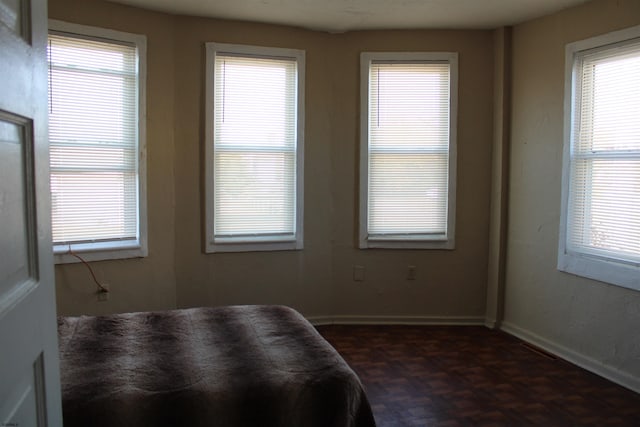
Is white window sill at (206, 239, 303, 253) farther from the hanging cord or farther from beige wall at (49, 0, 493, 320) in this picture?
the hanging cord

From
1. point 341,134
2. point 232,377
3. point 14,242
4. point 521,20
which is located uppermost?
point 521,20

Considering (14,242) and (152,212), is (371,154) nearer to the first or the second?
(152,212)

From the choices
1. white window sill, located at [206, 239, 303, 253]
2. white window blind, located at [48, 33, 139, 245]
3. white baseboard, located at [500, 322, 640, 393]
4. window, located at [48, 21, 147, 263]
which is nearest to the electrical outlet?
window, located at [48, 21, 147, 263]

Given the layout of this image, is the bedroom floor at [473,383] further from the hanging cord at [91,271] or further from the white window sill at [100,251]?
the hanging cord at [91,271]

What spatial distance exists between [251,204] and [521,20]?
2.69m

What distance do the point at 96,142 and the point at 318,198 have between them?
1.87 metres

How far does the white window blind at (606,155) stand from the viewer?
3.49 meters

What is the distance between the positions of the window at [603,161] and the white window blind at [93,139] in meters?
3.29

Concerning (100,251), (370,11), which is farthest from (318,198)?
(100,251)

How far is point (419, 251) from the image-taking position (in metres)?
4.86

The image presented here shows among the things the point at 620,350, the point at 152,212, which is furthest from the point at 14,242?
the point at 620,350

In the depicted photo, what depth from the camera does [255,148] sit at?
462 cm

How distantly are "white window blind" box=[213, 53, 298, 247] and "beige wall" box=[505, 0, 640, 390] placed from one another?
1911mm

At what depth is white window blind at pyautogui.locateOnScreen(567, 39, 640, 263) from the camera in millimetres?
3494
